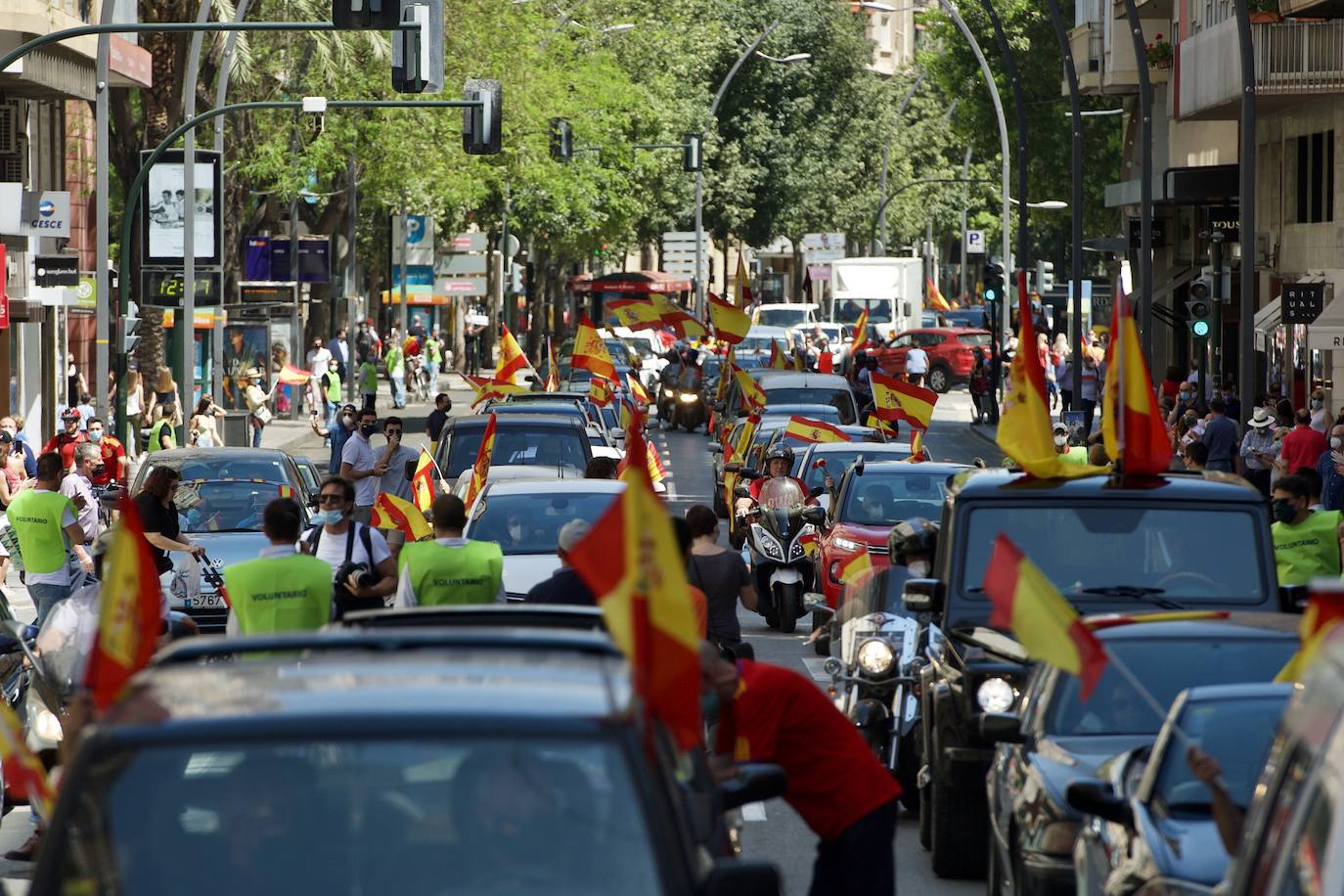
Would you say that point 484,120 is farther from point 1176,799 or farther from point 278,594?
point 1176,799

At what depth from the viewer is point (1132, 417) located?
11727 mm

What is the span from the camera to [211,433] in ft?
100

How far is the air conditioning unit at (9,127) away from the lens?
39469 mm

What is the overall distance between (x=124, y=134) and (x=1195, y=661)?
32.4 meters

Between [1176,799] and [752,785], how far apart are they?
5.62ft

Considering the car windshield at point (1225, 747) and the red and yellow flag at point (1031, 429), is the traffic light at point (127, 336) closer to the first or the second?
the red and yellow flag at point (1031, 429)

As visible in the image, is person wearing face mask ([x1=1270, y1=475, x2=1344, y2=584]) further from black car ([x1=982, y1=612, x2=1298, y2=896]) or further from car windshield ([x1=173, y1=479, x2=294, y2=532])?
car windshield ([x1=173, y1=479, x2=294, y2=532])

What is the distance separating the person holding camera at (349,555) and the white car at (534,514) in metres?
2.98

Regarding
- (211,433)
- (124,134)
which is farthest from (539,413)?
(124,134)

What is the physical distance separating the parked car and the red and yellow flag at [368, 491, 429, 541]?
10.2 meters

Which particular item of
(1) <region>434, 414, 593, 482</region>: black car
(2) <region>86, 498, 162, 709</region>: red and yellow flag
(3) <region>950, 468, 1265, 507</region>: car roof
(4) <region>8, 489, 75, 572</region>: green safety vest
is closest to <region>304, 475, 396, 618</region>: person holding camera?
(4) <region>8, 489, 75, 572</region>: green safety vest

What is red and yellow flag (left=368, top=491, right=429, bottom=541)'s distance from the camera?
18062mm

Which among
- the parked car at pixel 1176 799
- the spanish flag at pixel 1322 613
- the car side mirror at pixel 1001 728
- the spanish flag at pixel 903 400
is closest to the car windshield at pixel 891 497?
the spanish flag at pixel 903 400

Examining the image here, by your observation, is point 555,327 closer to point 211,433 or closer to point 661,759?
point 211,433
